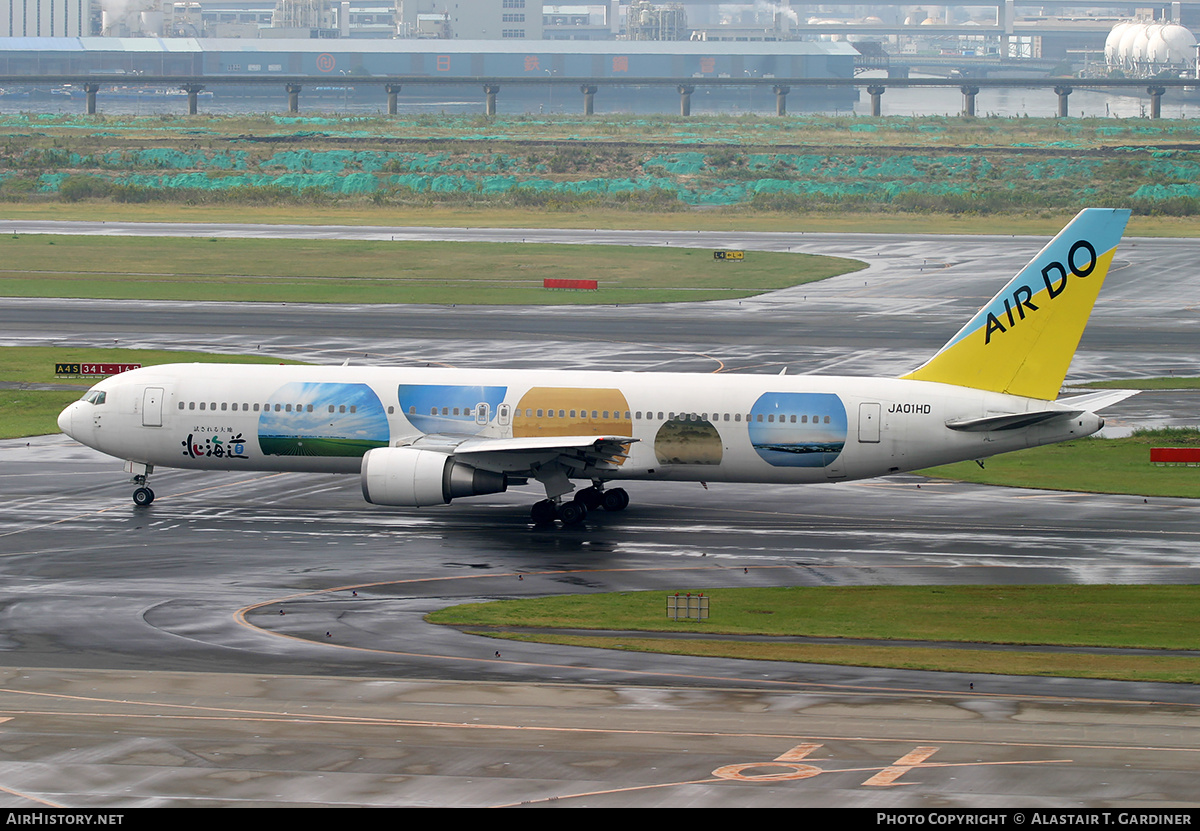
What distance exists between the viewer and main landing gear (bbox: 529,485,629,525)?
47750mm

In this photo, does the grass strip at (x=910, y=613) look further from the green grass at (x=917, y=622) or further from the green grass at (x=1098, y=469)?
the green grass at (x=1098, y=469)

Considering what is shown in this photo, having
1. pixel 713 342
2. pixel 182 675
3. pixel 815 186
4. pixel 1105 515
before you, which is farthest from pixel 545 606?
pixel 815 186

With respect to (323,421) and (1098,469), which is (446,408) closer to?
(323,421)

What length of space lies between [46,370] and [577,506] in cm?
3801

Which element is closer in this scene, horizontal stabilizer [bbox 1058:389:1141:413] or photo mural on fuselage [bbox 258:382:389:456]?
horizontal stabilizer [bbox 1058:389:1141:413]

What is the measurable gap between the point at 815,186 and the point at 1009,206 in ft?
75.2

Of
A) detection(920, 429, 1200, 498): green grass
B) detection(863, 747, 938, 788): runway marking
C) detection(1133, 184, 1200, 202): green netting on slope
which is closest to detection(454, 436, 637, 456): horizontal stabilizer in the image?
detection(920, 429, 1200, 498): green grass

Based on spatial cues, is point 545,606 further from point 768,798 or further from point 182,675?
point 768,798

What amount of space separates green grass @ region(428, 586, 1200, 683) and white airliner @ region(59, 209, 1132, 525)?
883cm

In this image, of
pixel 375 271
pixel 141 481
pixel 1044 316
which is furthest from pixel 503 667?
pixel 375 271

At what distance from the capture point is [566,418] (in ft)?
160

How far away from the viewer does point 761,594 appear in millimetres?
39125

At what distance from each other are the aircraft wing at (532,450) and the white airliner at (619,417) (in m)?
0.08

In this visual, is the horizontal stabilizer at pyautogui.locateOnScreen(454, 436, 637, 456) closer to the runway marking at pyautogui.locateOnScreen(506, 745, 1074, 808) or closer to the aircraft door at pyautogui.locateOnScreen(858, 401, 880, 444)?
the aircraft door at pyautogui.locateOnScreen(858, 401, 880, 444)
